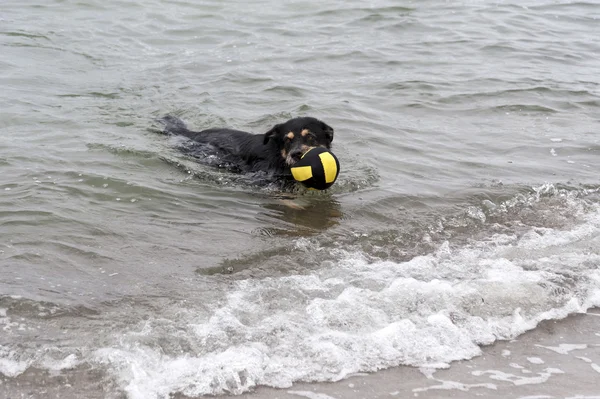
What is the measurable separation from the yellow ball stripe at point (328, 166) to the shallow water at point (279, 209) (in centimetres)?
37

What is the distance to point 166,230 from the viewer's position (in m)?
6.54

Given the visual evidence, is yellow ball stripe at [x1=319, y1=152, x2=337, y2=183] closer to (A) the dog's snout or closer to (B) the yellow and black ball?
(B) the yellow and black ball

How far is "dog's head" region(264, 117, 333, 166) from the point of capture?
7841 mm

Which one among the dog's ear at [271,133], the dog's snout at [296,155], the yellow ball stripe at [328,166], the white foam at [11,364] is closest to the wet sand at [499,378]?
the white foam at [11,364]

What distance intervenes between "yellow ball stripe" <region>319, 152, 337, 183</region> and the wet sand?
279 cm

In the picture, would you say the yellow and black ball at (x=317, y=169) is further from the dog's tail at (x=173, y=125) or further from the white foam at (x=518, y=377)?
the white foam at (x=518, y=377)

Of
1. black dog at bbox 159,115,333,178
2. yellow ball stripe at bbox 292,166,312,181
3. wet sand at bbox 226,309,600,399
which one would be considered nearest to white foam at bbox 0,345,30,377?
wet sand at bbox 226,309,600,399

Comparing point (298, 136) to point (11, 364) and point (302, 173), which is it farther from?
point (11, 364)

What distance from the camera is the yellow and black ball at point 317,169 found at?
7.09 metres

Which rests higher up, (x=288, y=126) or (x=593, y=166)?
(x=288, y=126)

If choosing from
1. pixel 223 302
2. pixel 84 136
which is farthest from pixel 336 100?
pixel 223 302

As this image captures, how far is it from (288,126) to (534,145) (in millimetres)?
3450

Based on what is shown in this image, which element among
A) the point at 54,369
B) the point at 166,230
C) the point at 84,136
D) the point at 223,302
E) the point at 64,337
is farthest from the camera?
the point at 84,136

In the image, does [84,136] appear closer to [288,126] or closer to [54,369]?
[288,126]
